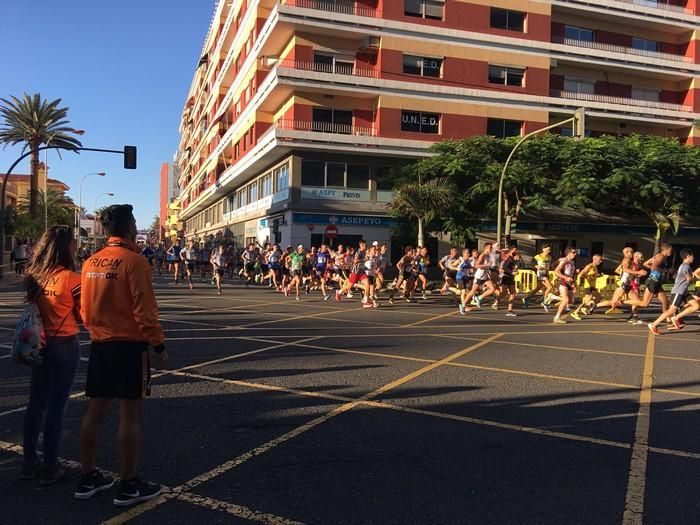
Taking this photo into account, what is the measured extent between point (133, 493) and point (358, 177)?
2769 centimetres

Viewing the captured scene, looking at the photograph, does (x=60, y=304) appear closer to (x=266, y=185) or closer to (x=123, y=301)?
(x=123, y=301)

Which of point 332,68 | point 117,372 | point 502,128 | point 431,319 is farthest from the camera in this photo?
point 502,128

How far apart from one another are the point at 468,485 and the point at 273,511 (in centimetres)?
129

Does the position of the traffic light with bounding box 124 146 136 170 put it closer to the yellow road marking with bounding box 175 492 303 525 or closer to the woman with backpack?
the woman with backpack

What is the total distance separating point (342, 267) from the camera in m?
18.7

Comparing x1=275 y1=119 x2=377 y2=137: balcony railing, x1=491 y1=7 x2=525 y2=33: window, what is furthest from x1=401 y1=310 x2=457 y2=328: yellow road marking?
x1=491 y1=7 x2=525 y2=33: window

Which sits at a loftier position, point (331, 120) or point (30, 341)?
point (331, 120)

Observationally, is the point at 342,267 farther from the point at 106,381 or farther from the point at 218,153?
the point at 218,153

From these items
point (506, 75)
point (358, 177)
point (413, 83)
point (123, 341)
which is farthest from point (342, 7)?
point (123, 341)

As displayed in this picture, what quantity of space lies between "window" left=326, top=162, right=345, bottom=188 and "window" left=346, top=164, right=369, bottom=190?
33cm

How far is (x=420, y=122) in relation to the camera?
30344 millimetres

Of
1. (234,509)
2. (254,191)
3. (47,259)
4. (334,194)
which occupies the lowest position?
(234,509)

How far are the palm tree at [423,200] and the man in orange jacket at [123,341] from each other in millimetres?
21669

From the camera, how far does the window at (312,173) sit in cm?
2962
